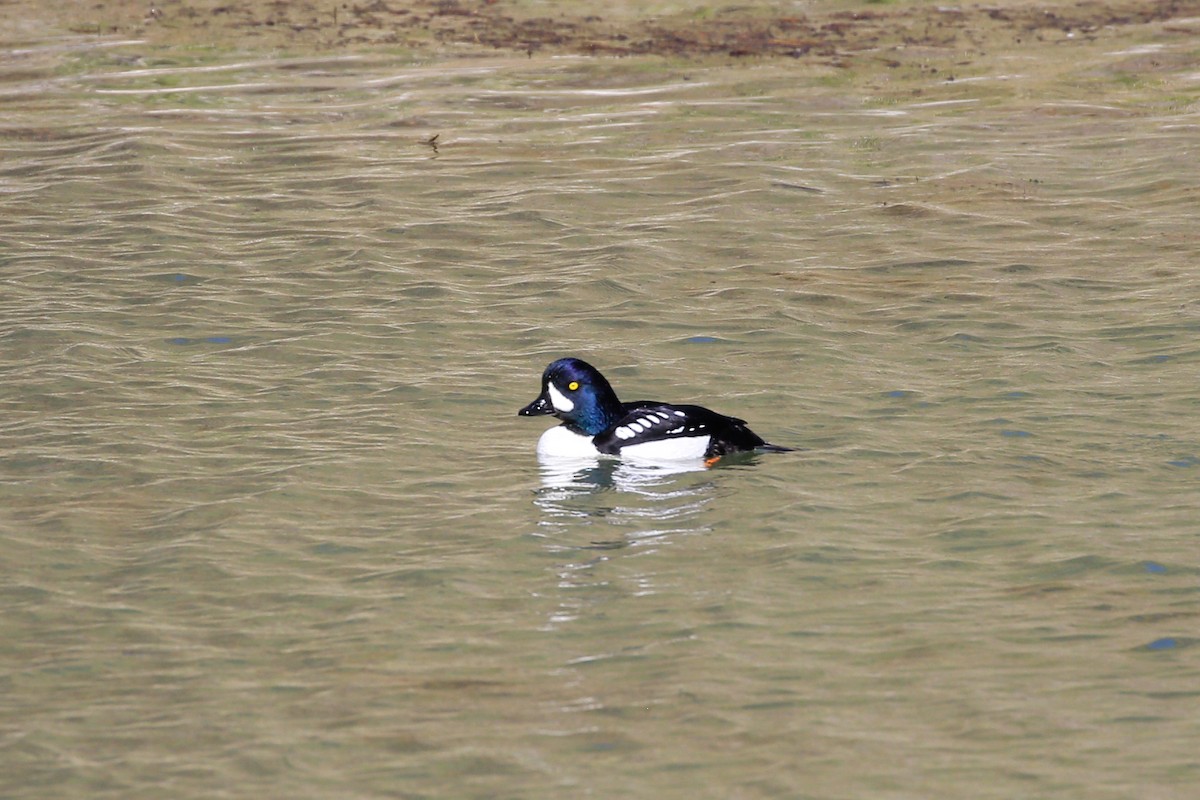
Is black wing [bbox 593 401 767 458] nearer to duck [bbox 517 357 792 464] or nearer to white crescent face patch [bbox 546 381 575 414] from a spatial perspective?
duck [bbox 517 357 792 464]

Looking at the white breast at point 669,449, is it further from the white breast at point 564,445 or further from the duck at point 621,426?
the white breast at point 564,445

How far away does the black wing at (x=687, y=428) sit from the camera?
33.5 ft

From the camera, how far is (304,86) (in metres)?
21.3

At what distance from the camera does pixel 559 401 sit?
420 inches

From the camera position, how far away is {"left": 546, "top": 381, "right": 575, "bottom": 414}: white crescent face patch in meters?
10.6

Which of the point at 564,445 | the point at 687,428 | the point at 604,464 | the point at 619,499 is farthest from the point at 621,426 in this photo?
the point at 619,499

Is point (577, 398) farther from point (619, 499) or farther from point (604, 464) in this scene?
point (619, 499)

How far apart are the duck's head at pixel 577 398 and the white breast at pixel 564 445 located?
4.9 inches

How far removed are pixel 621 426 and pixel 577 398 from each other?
1.10 ft

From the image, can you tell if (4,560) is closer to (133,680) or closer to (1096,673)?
(133,680)

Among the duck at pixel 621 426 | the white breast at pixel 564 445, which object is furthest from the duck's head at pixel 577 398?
the white breast at pixel 564 445

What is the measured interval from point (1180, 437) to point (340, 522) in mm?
5225

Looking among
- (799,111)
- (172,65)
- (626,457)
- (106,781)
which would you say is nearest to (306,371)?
(626,457)

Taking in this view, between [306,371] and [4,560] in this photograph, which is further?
[306,371]
